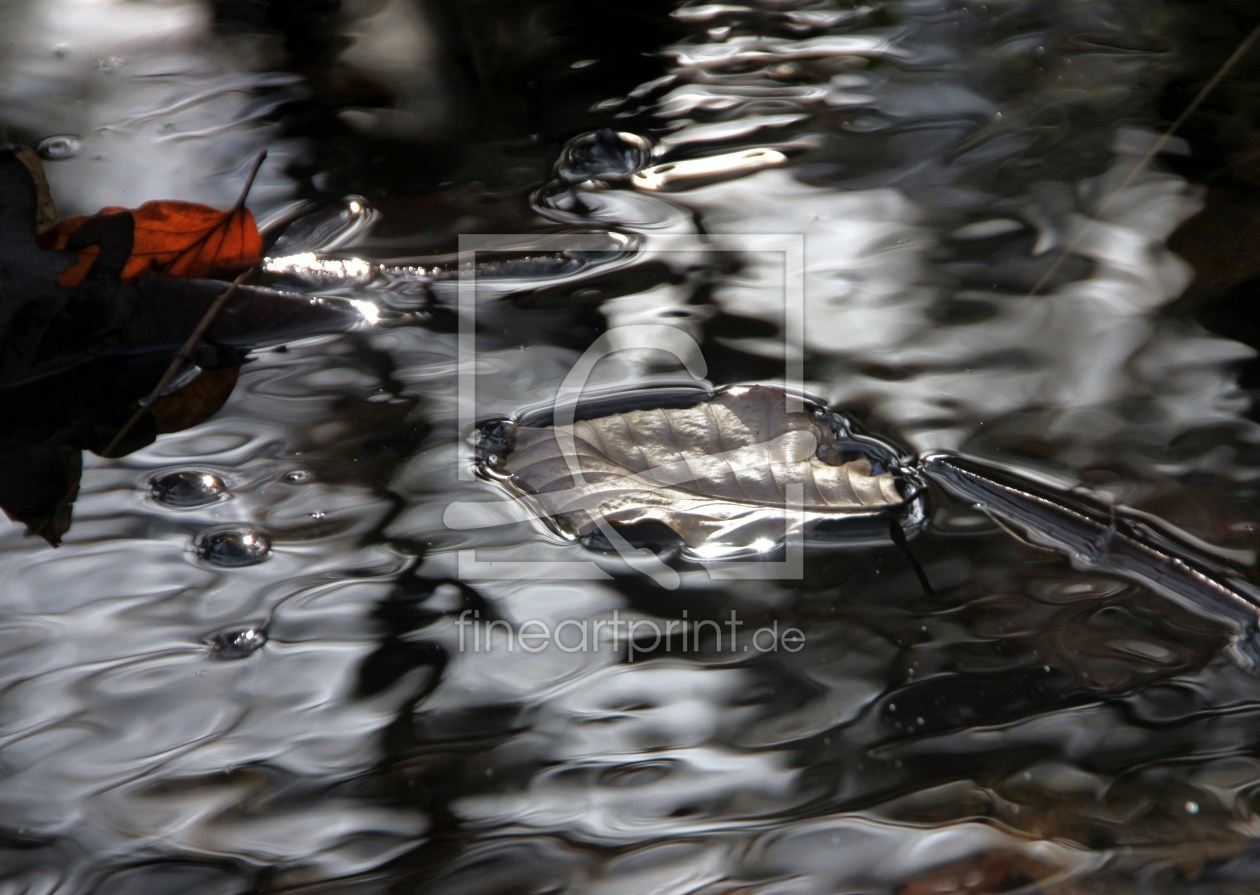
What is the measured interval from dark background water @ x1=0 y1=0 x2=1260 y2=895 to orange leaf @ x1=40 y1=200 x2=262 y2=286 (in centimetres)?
19

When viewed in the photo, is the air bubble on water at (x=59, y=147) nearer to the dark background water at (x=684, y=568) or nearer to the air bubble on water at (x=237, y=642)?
the dark background water at (x=684, y=568)

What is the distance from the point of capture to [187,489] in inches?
58.7

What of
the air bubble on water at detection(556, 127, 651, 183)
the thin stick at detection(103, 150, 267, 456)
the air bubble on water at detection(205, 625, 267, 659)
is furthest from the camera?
the air bubble on water at detection(556, 127, 651, 183)

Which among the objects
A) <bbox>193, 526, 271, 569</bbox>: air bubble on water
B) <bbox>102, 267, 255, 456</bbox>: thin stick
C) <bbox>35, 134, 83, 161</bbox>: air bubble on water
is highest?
<bbox>35, 134, 83, 161</bbox>: air bubble on water

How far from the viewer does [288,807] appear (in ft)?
3.82

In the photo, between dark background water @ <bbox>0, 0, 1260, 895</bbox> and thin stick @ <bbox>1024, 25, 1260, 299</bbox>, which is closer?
dark background water @ <bbox>0, 0, 1260, 895</bbox>

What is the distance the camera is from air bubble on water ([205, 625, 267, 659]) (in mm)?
1301

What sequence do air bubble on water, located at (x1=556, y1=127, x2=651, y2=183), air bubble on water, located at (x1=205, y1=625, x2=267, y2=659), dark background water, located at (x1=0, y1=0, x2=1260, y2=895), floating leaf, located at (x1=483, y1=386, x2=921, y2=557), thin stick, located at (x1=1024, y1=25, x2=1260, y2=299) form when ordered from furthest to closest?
air bubble on water, located at (x1=556, y1=127, x2=651, y2=183), thin stick, located at (x1=1024, y1=25, x2=1260, y2=299), floating leaf, located at (x1=483, y1=386, x2=921, y2=557), air bubble on water, located at (x1=205, y1=625, x2=267, y2=659), dark background water, located at (x1=0, y1=0, x2=1260, y2=895)

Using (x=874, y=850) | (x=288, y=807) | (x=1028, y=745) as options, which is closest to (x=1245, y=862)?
(x=1028, y=745)

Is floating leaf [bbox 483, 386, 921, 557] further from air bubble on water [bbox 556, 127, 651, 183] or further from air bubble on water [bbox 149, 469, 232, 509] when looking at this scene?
air bubble on water [bbox 556, 127, 651, 183]

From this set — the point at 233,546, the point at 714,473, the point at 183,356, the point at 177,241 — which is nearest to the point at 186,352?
the point at 183,356

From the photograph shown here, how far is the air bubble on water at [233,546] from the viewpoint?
140 cm

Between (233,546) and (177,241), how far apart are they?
59 centimetres

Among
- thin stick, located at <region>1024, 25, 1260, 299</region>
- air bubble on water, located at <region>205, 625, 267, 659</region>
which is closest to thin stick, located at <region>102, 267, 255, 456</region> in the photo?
air bubble on water, located at <region>205, 625, 267, 659</region>
